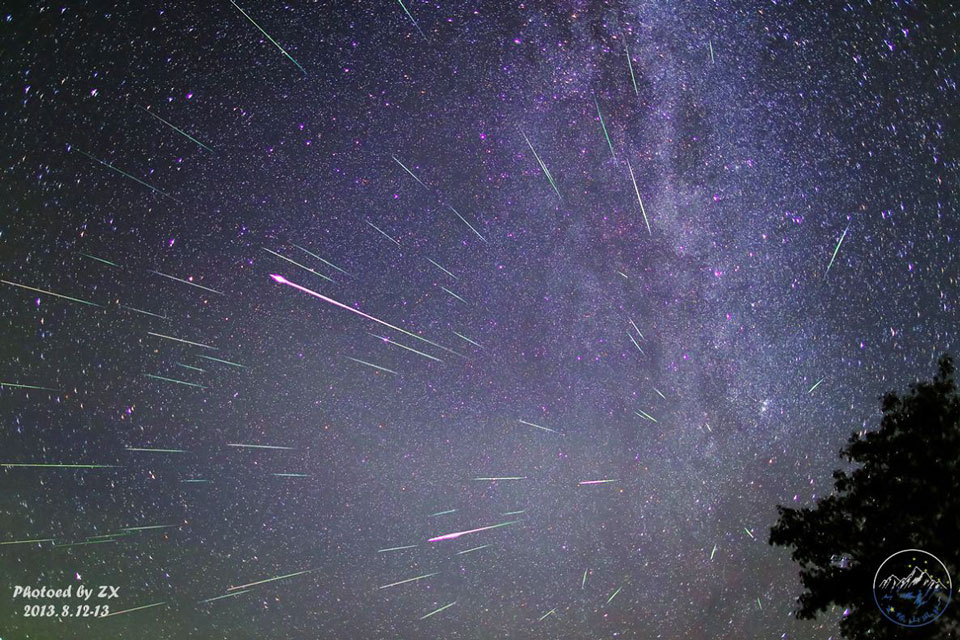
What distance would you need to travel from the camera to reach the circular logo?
6785 millimetres

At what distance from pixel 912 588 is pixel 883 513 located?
0.83m

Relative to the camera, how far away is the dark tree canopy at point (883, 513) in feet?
23.3

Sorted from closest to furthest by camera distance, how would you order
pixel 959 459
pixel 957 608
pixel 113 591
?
pixel 957 608
pixel 959 459
pixel 113 591

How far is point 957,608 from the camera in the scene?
22.1 feet

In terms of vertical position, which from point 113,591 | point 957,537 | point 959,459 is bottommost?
point 113,591

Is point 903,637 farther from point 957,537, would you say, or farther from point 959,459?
point 959,459

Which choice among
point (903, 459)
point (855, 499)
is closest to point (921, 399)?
point (903, 459)

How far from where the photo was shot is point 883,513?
742cm

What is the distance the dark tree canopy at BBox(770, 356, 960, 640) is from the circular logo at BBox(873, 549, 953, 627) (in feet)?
0.24

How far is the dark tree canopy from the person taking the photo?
23.3ft

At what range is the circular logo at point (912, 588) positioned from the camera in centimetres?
679

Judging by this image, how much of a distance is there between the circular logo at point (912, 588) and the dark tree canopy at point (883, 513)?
74 mm

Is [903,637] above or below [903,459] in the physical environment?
below

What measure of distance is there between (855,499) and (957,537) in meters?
1.01
